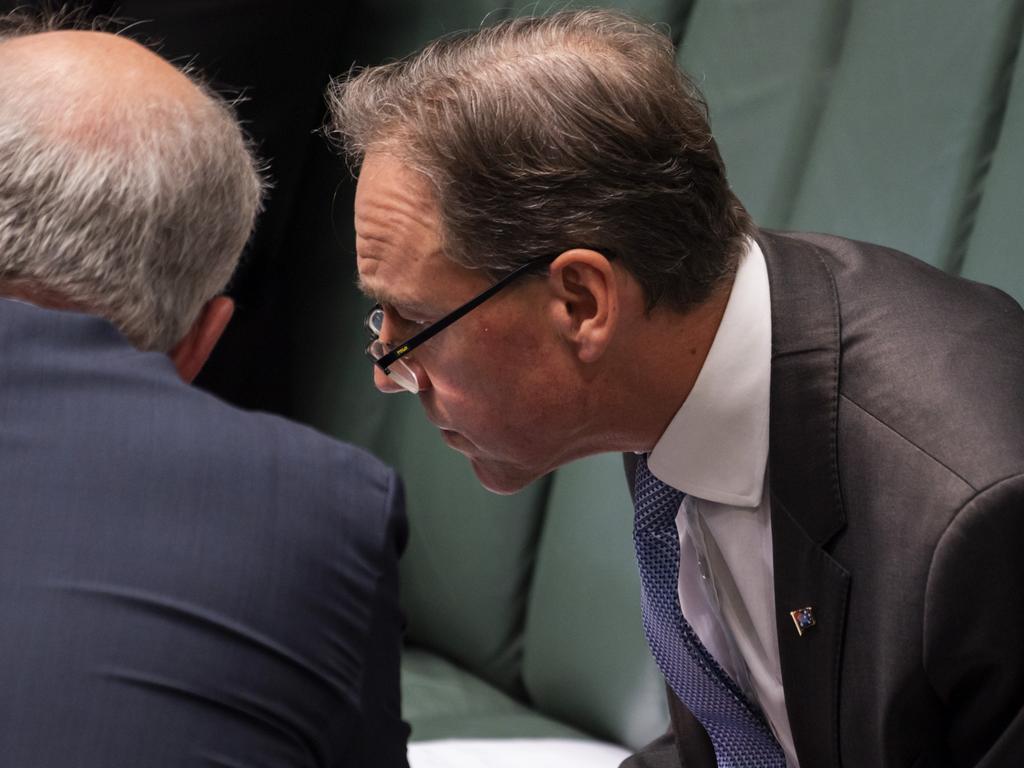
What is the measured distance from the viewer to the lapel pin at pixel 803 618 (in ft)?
3.59

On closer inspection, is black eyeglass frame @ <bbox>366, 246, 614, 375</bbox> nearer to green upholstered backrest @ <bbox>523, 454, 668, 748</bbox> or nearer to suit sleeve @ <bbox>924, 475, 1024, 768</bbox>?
suit sleeve @ <bbox>924, 475, 1024, 768</bbox>

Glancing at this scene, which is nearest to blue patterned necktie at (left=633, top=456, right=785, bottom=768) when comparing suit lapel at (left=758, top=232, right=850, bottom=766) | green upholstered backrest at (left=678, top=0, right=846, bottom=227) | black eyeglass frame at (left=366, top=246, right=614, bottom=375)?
suit lapel at (left=758, top=232, right=850, bottom=766)

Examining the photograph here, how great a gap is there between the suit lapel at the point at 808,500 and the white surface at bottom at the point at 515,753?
2.34 ft

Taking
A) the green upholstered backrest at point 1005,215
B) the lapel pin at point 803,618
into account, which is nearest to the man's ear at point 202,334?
the lapel pin at point 803,618

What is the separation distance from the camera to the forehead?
A: 1134 mm

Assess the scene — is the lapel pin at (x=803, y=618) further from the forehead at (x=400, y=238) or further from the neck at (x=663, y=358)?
the forehead at (x=400, y=238)

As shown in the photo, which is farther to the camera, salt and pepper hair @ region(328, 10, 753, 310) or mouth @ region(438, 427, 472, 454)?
mouth @ region(438, 427, 472, 454)

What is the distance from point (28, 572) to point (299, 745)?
0.16m

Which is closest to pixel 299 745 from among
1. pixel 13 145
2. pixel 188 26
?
pixel 13 145

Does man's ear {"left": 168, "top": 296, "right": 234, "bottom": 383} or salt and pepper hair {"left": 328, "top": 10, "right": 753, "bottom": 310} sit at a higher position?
salt and pepper hair {"left": 328, "top": 10, "right": 753, "bottom": 310}

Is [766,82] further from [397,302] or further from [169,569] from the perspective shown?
[169,569]

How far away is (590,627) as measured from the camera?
6.27 ft

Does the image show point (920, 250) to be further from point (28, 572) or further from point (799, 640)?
point (28, 572)

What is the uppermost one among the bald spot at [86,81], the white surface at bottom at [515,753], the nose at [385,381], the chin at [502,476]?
the bald spot at [86,81]
